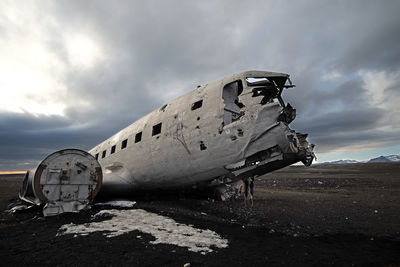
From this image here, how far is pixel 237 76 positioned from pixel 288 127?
265 centimetres

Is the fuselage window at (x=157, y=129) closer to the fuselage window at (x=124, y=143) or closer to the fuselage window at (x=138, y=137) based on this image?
the fuselage window at (x=138, y=137)

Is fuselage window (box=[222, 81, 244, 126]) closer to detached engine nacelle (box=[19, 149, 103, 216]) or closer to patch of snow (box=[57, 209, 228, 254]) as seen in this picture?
patch of snow (box=[57, 209, 228, 254])

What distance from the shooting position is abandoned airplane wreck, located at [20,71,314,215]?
21.3 feet

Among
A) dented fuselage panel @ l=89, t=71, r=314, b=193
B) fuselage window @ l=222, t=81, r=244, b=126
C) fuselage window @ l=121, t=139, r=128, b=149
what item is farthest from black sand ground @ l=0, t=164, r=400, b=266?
fuselage window @ l=121, t=139, r=128, b=149

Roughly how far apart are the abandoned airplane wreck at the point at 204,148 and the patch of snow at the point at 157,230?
5.35 ft

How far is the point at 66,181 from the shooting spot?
286 inches

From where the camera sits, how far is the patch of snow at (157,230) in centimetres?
454

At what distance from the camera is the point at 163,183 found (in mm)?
8914

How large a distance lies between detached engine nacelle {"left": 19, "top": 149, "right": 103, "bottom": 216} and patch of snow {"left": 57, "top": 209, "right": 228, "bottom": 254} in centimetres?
110

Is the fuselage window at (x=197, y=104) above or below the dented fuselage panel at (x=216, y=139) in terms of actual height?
above

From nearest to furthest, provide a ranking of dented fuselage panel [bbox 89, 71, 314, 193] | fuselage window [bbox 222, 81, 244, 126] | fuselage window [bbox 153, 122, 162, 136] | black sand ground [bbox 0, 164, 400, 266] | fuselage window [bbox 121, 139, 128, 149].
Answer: black sand ground [bbox 0, 164, 400, 266] → dented fuselage panel [bbox 89, 71, 314, 193] → fuselage window [bbox 222, 81, 244, 126] → fuselage window [bbox 153, 122, 162, 136] → fuselage window [bbox 121, 139, 128, 149]

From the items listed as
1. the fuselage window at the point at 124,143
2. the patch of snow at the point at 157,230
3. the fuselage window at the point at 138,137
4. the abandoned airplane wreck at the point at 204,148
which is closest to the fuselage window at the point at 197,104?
the abandoned airplane wreck at the point at 204,148

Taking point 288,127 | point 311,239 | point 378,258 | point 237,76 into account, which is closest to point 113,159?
point 237,76

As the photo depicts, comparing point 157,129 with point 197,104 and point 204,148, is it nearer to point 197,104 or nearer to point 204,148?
point 197,104
